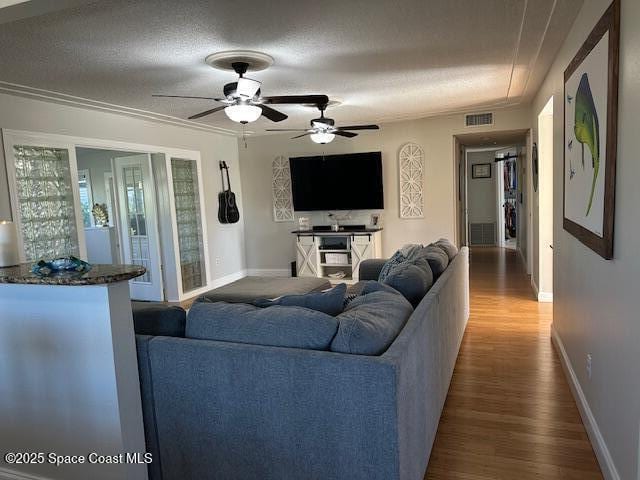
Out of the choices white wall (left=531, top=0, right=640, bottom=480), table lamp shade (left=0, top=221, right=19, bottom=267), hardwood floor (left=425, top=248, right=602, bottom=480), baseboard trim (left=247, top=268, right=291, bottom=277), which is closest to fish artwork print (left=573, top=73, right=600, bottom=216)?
white wall (left=531, top=0, right=640, bottom=480)

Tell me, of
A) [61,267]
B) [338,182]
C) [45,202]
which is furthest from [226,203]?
[61,267]

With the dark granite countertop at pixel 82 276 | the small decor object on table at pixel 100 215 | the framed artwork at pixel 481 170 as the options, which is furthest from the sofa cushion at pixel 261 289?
the framed artwork at pixel 481 170

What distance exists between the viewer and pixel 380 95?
4980 millimetres

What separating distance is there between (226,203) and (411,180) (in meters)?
2.93

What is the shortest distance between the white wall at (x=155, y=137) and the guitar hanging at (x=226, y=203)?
0.28ft

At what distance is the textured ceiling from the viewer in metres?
2.63

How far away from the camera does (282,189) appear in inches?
292

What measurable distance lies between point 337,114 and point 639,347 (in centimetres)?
502

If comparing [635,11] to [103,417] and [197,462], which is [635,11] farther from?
[103,417]

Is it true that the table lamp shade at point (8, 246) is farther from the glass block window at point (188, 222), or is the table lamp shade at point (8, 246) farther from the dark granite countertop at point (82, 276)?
the glass block window at point (188, 222)

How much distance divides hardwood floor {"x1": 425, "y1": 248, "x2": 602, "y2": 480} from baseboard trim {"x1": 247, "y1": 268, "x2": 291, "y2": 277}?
3.78 meters

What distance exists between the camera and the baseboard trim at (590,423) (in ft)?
6.63

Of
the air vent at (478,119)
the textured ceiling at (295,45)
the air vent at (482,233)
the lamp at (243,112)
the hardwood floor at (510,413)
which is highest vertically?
the textured ceiling at (295,45)

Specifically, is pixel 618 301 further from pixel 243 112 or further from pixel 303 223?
pixel 303 223
